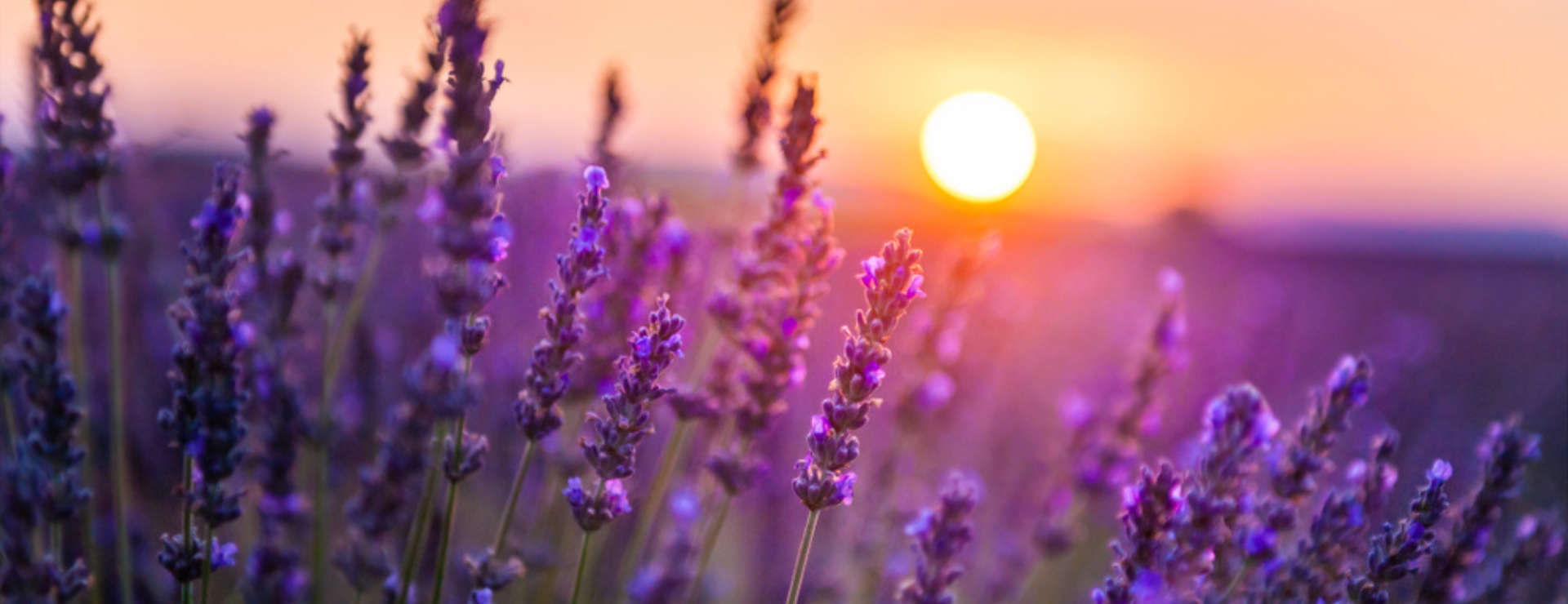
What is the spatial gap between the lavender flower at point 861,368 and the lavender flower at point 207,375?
0.86 m

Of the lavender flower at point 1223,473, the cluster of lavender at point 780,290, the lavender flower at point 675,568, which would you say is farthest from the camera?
the lavender flower at point 675,568

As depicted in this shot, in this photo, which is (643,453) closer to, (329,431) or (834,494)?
(329,431)

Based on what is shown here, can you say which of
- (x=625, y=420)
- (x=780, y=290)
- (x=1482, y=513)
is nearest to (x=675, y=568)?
(x=780, y=290)

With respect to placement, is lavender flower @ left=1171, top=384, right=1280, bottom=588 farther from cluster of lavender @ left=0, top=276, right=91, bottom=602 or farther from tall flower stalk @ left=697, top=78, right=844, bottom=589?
cluster of lavender @ left=0, top=276, right=91, bottom=602

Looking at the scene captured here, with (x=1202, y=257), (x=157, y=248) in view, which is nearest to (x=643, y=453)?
(x=157, y=248)

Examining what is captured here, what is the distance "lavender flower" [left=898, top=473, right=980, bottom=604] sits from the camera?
1.58m

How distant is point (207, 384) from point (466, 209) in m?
0.46

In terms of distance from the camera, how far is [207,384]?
1.36 m

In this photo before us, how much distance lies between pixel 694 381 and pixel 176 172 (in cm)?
369

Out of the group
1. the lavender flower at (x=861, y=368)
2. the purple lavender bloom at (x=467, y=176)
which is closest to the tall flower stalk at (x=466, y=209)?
the purple lavender bloom at (x=467, y=176)

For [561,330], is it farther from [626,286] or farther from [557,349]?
[626,286]

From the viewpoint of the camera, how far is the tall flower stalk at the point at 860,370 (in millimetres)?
1334

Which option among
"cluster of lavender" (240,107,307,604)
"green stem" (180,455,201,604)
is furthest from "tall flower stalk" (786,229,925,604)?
"cluster of lavender" (240,107,307,604)

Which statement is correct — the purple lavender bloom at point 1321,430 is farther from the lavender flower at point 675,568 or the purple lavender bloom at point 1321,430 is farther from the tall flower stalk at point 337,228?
the tall flower stalk at point 337,228
